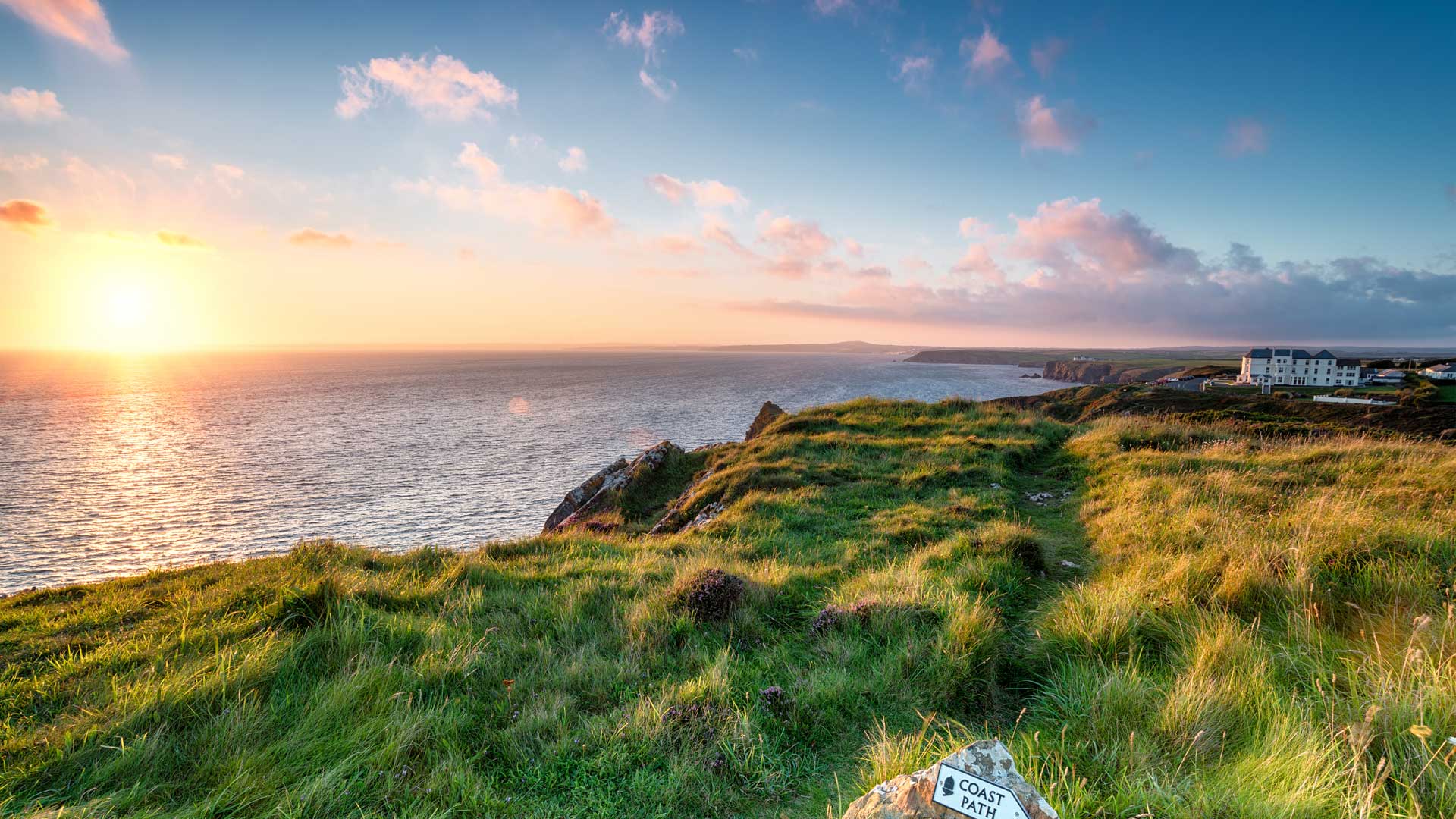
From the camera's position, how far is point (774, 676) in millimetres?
5449

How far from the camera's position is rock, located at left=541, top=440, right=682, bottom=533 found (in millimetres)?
20438

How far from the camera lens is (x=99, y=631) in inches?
245

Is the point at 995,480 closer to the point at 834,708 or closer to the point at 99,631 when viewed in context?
the point at 834,708

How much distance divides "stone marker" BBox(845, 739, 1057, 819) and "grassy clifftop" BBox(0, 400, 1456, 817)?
3.13 feet

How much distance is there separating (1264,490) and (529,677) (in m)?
12.9

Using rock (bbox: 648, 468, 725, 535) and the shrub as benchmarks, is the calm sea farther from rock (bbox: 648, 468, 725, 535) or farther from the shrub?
the shrub

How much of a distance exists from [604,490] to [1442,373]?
134m

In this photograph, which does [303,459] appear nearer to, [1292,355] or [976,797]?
[976,797]

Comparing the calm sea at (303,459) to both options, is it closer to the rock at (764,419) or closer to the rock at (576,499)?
the rock at (576,499)

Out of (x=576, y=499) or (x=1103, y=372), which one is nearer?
(x=576, y=499)

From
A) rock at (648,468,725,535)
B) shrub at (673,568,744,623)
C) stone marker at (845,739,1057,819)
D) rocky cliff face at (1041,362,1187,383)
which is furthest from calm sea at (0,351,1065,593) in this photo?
rocky cliff face at (1041,362,1187,383)

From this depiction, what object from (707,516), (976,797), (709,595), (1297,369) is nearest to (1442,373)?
(1297,369)

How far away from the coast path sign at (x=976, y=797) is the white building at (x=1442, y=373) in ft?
419

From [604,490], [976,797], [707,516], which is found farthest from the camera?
[604,490]
